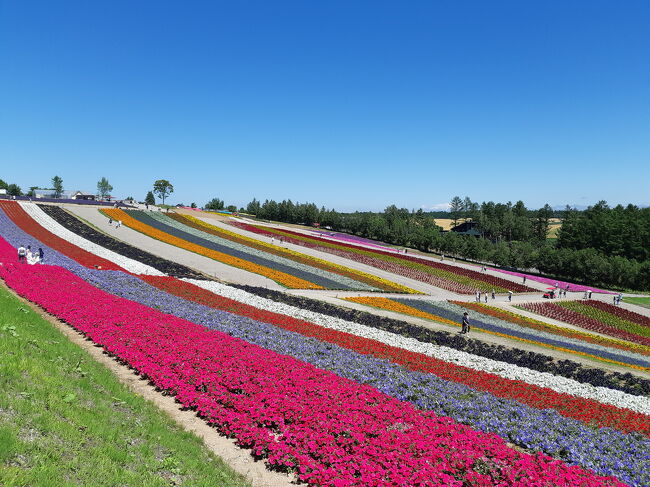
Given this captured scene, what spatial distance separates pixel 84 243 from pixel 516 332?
167 ft

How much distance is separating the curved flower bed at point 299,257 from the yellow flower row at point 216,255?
813 centimetres

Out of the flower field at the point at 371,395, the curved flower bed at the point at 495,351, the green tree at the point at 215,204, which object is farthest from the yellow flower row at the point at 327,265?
the green tree at the point at 215,204

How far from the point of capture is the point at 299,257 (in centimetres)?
5922

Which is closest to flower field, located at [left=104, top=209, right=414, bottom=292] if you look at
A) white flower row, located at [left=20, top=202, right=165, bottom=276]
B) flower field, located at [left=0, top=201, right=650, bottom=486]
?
white flower row, located at [left=20, top=202, right=165, bottom=276]

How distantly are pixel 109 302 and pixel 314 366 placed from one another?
493 inches

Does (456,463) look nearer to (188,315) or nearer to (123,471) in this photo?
(123,471)

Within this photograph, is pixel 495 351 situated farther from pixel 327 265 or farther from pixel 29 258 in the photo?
pixel 327 265

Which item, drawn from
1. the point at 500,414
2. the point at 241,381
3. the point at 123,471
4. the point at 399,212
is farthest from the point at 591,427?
the point at 399,212

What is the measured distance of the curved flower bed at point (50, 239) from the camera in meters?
36.0

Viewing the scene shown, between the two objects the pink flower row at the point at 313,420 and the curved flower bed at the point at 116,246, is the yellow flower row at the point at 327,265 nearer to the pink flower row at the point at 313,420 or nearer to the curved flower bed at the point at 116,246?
the curved flower bed at the point at 116,246

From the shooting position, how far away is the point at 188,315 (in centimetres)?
2141

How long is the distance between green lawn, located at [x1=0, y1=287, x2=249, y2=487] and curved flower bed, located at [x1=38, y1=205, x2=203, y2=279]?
28709 millimetres

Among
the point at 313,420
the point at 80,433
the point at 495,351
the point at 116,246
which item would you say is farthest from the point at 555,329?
the point at 116,246

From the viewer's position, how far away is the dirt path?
8.69m
